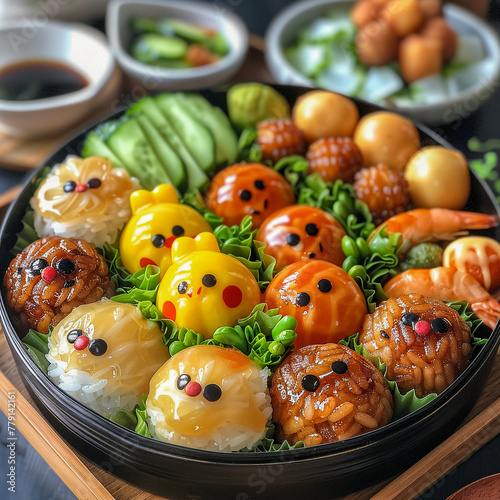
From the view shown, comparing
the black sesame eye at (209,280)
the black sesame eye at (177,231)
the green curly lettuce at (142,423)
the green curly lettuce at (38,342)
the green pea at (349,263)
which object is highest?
the black sesame eye at (209,280)

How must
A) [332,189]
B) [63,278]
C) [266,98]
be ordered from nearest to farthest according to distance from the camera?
1. [63,278]
2. [332,189]
3. [266,98]

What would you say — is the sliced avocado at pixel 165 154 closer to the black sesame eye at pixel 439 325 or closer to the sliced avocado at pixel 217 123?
the sliced avocado at pixel 217 123

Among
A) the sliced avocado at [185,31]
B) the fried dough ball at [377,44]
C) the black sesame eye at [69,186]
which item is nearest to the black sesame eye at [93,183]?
the black sesame eye at [69,186]

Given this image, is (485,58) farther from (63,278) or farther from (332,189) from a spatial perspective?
(63,278)

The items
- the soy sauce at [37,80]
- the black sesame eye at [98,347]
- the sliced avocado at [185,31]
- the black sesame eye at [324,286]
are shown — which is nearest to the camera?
the black sesame eye at [98,347]

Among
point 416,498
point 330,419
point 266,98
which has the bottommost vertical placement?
point 416,498

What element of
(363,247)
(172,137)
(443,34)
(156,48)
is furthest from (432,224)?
(156,48)

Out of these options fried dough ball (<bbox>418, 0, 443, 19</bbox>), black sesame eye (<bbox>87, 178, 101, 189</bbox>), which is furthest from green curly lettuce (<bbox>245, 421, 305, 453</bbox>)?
fried dough ball (<bbox>418, 0, 443, 19</bbox>)

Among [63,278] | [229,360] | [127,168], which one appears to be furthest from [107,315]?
[127,168]

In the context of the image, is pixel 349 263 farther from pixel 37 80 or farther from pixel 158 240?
pixel 37 80
